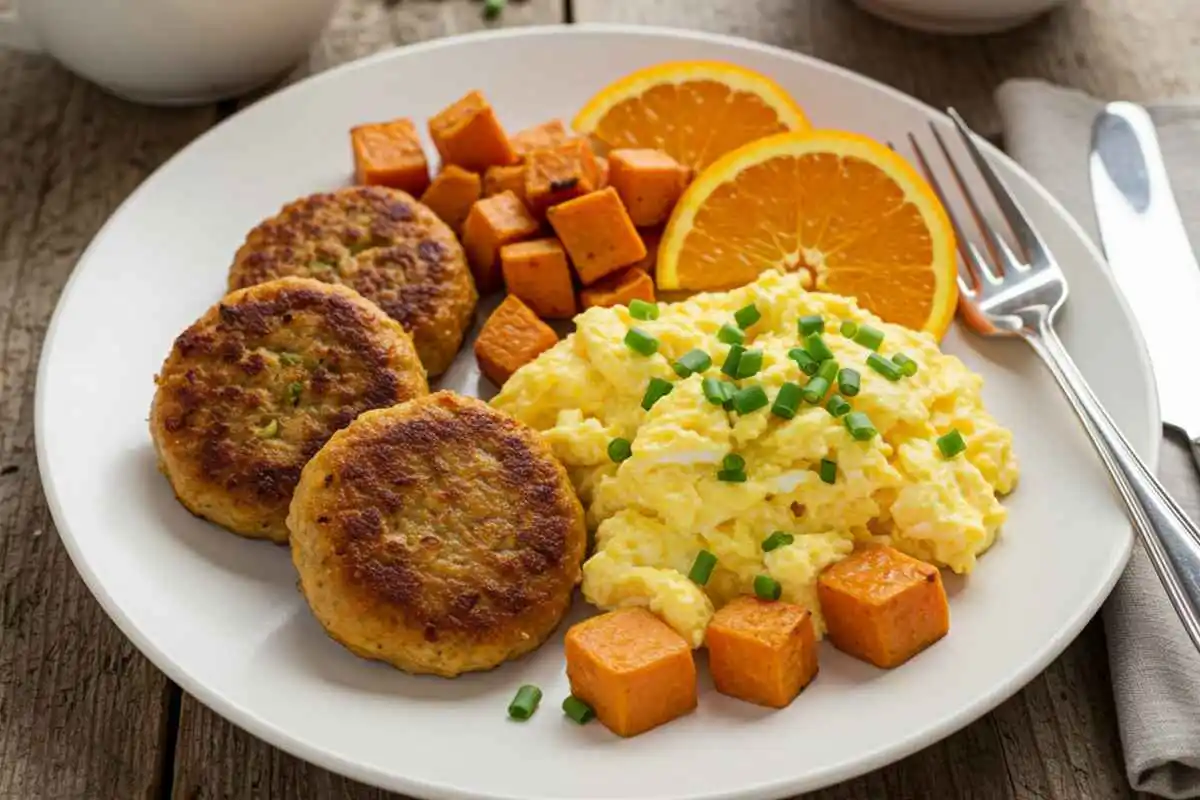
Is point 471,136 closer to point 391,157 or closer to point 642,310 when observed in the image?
point 391,157

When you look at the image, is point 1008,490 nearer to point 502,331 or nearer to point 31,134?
point 502,331

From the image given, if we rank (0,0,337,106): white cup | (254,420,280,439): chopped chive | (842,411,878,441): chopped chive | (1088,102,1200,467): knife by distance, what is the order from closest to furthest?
1. (842,411,878,441): chopped chive
2. (254,420,280,439): chopped chive
3. (1088,102,1200,467): knife
4. (0,0,337,106): white cup

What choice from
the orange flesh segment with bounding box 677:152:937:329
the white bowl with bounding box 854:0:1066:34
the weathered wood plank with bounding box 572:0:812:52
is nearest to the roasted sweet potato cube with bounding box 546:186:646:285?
the orange flesh segment with bounding box 677:152:937:329

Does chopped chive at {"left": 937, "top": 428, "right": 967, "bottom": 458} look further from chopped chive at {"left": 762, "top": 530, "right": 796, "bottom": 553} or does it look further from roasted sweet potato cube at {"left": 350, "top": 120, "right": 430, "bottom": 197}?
roasted sweet potato cube at {"left": 350, "top": 120, "right": 430, "bottom": 197}

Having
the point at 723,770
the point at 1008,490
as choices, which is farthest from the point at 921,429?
the point at 723,770

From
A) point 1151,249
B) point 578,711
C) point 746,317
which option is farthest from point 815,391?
point 1151,249

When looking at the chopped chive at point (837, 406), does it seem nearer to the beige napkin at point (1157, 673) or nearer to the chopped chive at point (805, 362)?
the chopped chive at point (805, 362)

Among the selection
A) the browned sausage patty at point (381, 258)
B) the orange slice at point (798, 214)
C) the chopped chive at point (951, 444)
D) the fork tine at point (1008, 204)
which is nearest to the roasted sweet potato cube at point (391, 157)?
the browned sausage patty at point (381, 258)
